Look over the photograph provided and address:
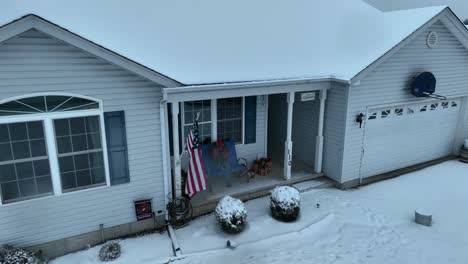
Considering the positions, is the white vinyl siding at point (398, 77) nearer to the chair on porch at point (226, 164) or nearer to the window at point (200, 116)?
the chair on porch at point (226, 164)

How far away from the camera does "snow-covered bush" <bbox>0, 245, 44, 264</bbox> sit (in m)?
6.45

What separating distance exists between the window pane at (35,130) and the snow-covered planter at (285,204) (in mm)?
5402

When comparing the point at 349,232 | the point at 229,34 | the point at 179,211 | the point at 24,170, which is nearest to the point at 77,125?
the point at 24,170

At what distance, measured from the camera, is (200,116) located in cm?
1020

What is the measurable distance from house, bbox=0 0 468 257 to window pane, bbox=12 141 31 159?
26 millimetres

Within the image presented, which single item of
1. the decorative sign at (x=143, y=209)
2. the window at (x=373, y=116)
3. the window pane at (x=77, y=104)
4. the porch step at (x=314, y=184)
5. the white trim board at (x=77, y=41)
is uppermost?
the white trim board at (x=77, y=41)

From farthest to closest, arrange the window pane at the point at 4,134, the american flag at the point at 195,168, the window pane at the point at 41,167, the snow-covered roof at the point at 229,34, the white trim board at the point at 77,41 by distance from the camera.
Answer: the snow-covered roof at the point at 229,34 → the american flag at the point at 195,168 → the window pane at the point at 41,167 → the window pane at the point at 4,134 → the white trim board at the point at 77,41

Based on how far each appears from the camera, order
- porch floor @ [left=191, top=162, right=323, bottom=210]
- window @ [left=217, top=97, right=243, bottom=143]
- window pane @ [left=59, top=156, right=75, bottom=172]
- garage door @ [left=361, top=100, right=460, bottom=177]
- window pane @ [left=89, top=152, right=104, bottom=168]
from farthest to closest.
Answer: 1. garage door @ [left=361, top=100, right=460, bottom=177]
2. window @ [left=217, top=97, right=243, bottom=143]
3. porch floor @ [left=191, top=162, right=323, bottom=210]
4. window pane @ [left=89, top=152, right=104, bottom=168]
5. window pane @ [left=59, top=156, right=75, bottom=172]

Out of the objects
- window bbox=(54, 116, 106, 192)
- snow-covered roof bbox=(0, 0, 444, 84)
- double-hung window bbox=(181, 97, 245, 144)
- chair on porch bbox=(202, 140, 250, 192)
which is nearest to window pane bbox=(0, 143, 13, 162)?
window bbox=(54, 116, 106, 192)

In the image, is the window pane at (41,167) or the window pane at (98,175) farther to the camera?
the window pane at (98,175)

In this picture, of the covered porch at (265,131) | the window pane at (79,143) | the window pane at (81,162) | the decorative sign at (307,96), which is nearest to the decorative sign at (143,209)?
the covered porch at (265,131)

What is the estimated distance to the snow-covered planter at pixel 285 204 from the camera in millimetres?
8484

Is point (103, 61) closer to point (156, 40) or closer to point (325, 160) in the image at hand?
point (156, 40)

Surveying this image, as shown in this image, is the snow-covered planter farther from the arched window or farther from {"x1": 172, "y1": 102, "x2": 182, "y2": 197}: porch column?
the arched window
